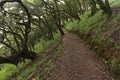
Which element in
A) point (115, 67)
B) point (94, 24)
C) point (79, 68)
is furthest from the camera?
point (94, 24)

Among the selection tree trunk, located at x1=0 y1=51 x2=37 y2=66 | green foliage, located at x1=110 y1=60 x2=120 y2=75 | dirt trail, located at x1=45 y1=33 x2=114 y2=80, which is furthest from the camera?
tree trunk, located at x1=0 y1=51 x2=37 y2=66

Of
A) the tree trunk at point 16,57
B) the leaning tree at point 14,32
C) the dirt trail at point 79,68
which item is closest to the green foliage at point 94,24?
the dirt trail at point 79,68

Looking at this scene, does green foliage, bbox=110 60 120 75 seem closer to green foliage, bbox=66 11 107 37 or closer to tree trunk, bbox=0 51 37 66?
green foliage, bbox=66 11 107 37

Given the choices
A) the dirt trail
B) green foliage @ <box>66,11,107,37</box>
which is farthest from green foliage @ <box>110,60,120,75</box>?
green foliage @ <box>66,11,107,37</box>

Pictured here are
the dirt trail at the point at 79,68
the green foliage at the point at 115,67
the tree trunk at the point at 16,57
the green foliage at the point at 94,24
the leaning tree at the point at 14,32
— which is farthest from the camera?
the green foliage at the point at 94,24

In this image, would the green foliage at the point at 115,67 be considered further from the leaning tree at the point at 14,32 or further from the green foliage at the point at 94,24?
the leaning tree at the point at 14,32

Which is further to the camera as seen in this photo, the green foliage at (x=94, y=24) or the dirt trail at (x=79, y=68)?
the green foliage at (x=94, y=24)

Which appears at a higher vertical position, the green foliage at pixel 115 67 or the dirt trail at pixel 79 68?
the green foliage at pixel 115 67

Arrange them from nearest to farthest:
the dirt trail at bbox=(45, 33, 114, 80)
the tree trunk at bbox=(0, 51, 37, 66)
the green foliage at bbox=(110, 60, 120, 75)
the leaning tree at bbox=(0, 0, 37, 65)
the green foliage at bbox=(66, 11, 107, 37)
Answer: the green foliage at bbox=(110, 60, 120, 75) < the dirt trail at bbox=(45, 33, 114, 80) < the tree trunk at bbox=(0, 51, 37, 66) < the leaning tree at bbox=(0, 0, 37, 65) < the green foliage at bbox=(66, 11, 107, 37)

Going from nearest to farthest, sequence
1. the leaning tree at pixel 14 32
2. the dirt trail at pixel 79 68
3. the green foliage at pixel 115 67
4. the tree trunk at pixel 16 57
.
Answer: the green foliage at pixel 115 67 → the dirt trail at pixel 79 68 → the tree trunk at pixel 16 57 → the leaning tree at pixel 14 32

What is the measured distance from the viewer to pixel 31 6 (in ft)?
103

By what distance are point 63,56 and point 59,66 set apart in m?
1.97

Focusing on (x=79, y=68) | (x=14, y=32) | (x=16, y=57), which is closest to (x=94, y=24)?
(x=16, y=57)

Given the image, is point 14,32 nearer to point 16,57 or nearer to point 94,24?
point 16,57
